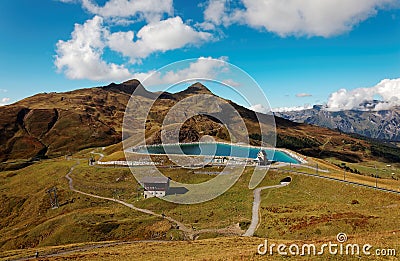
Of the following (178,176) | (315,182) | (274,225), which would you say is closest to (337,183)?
(315,182)

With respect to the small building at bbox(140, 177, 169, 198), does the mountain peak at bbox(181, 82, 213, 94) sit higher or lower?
higher

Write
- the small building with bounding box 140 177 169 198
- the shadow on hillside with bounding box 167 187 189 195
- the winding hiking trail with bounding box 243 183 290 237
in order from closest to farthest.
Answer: the winding hiking trail with bounding box 243 183 290 237 → the small building with bounding box 140 177 169 198 → the shadow on hillside with bounding box 167 187 189 195

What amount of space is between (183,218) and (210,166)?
1718 inches

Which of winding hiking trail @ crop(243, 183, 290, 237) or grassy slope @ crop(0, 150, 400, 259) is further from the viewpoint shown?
winding hiking trail @ crop(243, 183, 290, 237)

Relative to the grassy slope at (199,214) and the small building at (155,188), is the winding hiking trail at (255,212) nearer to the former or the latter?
the grassy slope at (199,214)

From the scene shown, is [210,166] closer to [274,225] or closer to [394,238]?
[274,225]

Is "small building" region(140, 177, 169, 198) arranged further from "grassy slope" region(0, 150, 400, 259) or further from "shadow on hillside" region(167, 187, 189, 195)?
"grassy slope" region(0, 150, 400, 259)

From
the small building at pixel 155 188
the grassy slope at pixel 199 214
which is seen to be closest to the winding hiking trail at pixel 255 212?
the grassy slope at pixel 199 214

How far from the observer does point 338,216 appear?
2031 inches

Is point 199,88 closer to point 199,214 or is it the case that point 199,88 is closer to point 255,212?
point 255,212

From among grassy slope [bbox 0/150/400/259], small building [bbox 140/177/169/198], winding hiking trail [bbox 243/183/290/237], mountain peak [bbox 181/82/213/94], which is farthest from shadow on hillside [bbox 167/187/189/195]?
mountain peak [bbox 181/82/213/94]

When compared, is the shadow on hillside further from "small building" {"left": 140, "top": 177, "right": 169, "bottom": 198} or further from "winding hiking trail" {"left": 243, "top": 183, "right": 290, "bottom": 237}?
"winding hiking trail" {"left": 243, "top": 183, "right": 290, "bottom": 237}

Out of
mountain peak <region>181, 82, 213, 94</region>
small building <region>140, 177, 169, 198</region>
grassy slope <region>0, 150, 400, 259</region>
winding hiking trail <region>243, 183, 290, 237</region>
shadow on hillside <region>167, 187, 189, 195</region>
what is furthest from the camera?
shadow on hillside <region>167, 187, 189, 195</region>

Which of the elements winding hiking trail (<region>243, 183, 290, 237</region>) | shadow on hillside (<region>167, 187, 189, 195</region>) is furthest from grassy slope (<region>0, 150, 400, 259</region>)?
shadow on hillside (<region>167, 187, 189, 195</region>)
